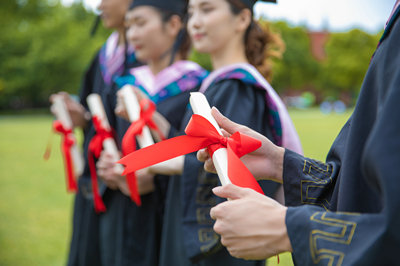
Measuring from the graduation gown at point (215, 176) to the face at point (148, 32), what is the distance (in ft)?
2.34

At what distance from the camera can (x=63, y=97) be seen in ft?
9.58

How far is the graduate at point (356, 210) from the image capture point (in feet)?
2.30

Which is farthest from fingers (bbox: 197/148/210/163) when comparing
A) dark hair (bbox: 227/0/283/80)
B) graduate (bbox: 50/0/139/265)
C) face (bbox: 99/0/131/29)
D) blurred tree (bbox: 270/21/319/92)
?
blurred tree (bbox: 270/21/319/92)

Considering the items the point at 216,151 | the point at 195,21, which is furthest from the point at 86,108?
the point at 216,151

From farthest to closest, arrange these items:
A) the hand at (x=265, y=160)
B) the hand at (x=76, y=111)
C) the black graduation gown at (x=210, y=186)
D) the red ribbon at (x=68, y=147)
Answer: the hand at (x=76, y=111) → the red ribbon at (x=68, y=147) → the black graduation gown at (x=210, y=186) → the hand at (x=265, y=160)

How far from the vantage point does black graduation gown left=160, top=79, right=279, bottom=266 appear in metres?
1.63

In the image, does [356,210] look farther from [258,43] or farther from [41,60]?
[41,60]

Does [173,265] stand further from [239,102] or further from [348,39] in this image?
[348,39]

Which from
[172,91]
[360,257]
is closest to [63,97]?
[172,91]

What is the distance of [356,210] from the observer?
0.89 m

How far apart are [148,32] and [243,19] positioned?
66cm

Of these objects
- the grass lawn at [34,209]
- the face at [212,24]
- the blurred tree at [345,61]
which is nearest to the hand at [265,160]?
the face at [212,24]

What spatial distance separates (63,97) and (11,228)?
9.47 ft

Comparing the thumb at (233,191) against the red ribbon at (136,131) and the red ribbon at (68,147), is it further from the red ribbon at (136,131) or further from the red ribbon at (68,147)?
the red ribbon at (68,147)
